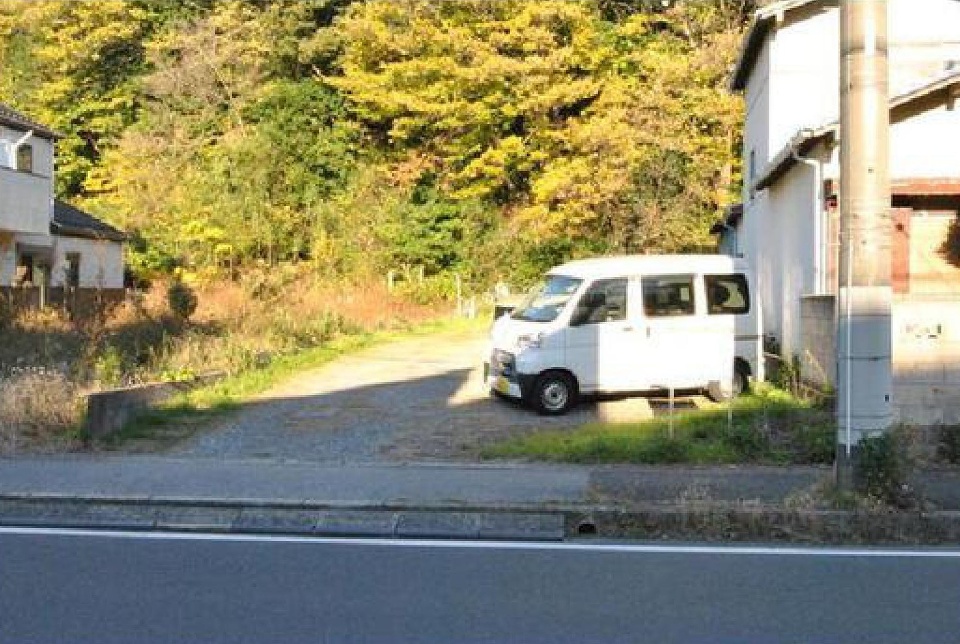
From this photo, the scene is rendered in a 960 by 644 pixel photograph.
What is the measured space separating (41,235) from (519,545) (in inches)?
1175

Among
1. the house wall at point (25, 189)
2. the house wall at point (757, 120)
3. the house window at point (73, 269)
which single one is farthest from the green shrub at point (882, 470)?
the house window at point (73, 269)

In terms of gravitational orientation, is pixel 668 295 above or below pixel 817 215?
below

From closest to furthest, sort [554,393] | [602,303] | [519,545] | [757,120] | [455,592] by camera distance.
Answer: [455,592]
[519,545]
[554,393]
[602,303]
[757,120]

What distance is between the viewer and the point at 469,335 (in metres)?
26.7

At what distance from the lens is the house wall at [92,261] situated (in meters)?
36.2

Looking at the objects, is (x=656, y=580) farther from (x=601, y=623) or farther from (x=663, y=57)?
(x=663, y=57)

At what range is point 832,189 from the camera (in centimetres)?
1378

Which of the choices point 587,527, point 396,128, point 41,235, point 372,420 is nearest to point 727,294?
point 372,420

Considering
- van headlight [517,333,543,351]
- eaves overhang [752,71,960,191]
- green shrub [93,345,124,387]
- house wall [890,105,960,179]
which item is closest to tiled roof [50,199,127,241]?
green shrub [93,345,124,387]

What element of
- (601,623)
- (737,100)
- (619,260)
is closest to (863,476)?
(601,623)

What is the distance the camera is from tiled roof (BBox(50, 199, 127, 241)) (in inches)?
1438

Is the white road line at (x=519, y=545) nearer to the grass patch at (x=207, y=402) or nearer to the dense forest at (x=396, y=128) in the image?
the grass patch at (x=207, y=402)

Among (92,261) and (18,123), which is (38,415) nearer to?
(18,123)

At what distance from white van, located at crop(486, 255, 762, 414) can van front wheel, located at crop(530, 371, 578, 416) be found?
0.01 m
